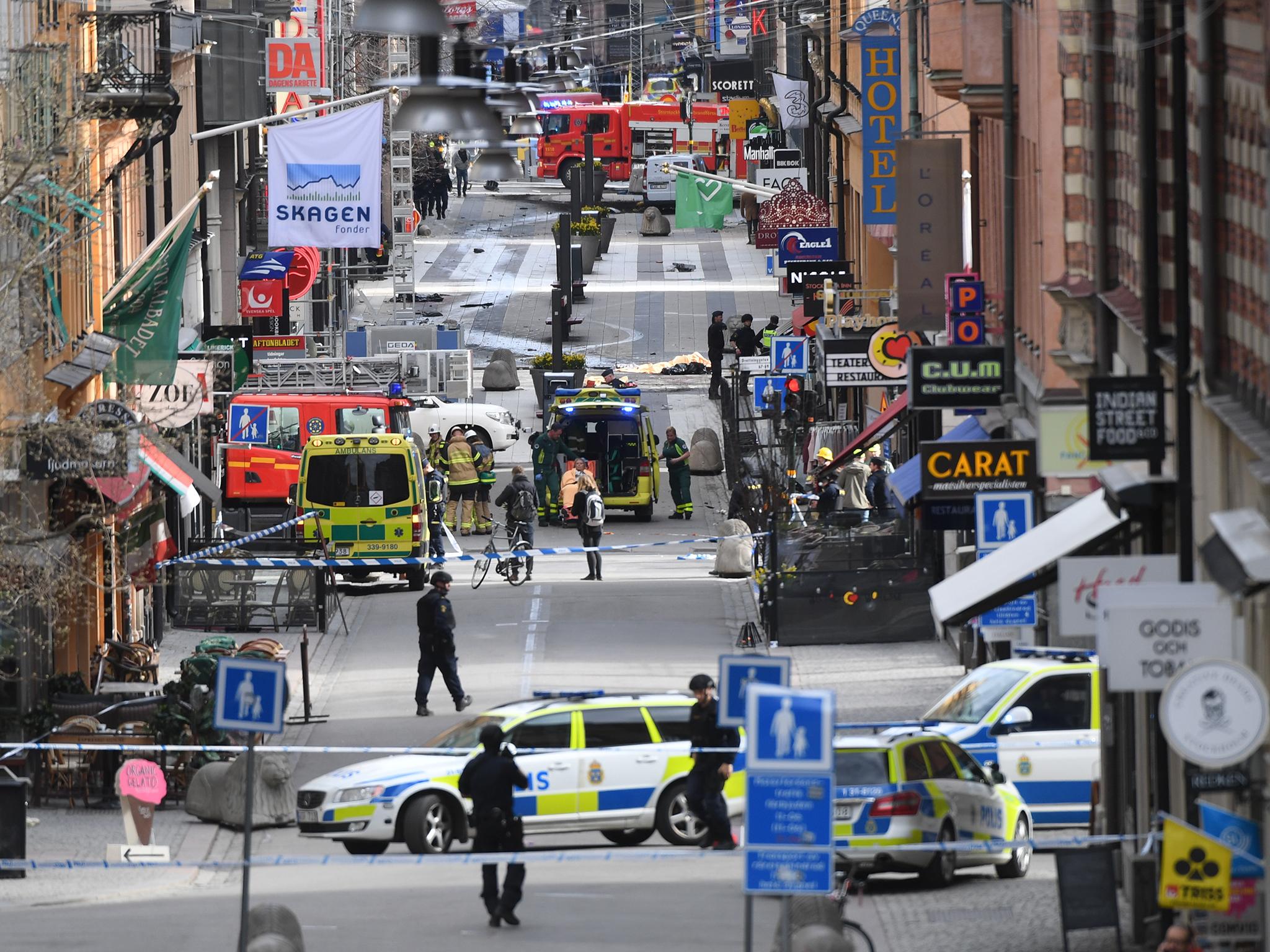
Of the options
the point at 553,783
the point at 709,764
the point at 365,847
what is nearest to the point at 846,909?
the point at 709,764

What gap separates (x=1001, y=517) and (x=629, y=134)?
267 ft

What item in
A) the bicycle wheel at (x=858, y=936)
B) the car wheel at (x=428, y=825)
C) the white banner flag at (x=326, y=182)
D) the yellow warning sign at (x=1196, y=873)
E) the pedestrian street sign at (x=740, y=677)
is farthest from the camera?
the white banner flag at (x=326, y=182)

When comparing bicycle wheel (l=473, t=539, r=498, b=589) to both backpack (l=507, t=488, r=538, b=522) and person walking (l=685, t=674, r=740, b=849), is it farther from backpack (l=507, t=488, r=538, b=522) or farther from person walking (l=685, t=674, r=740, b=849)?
person walking (l=685, t=674, r=740, b=849)

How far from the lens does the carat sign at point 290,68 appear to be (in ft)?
162

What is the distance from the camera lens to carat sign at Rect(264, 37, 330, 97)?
49406 mm

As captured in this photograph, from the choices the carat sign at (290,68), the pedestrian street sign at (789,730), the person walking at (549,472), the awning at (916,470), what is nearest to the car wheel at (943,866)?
the pedestrian street sign at (789,730)

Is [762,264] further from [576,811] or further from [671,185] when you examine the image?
[576,811]

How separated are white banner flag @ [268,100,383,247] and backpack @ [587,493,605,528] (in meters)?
4.59

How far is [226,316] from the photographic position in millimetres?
50469

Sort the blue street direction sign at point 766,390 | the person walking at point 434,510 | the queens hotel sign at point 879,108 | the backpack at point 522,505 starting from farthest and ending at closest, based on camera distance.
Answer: the blue street direction sign at point 766,390 < the queens hotel sign at point 879,108 < the person walking at point 434,510 < the backpack at point 522,505

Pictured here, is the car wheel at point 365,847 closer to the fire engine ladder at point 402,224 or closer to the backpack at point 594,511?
the backpack at point 594,511

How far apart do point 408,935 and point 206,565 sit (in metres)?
15.2

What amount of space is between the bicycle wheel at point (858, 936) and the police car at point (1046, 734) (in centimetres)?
395

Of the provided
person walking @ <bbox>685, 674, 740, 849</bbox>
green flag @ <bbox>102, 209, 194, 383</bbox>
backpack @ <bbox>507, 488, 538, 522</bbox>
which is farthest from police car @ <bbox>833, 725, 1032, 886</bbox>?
backpack @ <bbox>507, 488, 538, 522</bbox>
